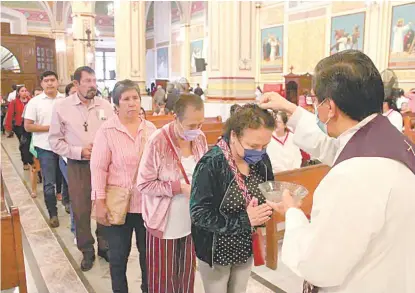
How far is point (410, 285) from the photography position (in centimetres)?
117

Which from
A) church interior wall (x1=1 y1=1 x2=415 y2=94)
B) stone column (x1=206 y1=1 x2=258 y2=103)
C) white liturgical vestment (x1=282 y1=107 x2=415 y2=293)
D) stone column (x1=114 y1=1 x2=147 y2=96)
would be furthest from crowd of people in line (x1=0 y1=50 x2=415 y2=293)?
stone column (x1=114 y1=1 x2=147 y2=96)

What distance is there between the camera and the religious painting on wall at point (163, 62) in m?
22.0

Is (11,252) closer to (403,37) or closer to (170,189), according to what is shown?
(170,189)

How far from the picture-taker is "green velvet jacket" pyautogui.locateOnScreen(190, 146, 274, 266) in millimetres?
1799

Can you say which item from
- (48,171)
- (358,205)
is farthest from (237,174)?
(48,171)

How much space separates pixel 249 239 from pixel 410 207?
36.6 inches

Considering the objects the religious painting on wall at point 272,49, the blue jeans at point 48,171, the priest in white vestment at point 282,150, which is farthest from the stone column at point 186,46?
the priest in white vestment at point 282,150

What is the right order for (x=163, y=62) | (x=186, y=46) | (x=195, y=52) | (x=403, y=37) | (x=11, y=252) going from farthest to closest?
1. (x=163, y=62)
2. (x=186, y=46)
3. (x=195, y=52)
4. (x=403, y=37)
5. (x=11, y=252)

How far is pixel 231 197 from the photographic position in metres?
1.82

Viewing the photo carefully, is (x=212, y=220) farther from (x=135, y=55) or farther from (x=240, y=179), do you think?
(x=135, y=55)

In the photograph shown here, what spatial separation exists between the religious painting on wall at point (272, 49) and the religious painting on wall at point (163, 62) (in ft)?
26.0

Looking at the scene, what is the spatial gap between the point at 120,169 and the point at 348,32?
1108 cm

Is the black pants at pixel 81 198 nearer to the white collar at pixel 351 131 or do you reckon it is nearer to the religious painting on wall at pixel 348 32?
the white collar at pixel 351 131

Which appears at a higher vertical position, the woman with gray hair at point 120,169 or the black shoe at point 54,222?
the woman with gray hair at point 120,169
